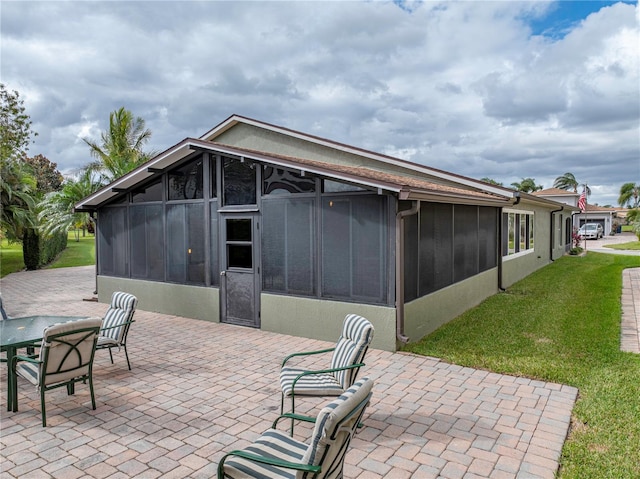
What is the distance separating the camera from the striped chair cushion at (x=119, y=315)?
20.2ft

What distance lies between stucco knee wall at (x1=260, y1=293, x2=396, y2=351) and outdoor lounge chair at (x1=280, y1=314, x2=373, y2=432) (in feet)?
7.85

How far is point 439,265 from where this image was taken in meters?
8.62

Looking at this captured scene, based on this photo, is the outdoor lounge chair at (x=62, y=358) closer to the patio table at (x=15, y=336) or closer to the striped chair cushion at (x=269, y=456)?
the patio table at (x=15, y=336)

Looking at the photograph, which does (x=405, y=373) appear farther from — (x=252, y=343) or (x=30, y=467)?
(x=30, y=467)

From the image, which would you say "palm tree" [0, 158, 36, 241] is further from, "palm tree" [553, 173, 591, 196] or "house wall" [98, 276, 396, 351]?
"palm tree" [553, 173, 591, 196]

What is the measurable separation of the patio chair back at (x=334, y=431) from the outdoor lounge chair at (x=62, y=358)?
10.4 ft

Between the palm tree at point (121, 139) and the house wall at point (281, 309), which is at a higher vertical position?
the palm tree at point (121, 139)

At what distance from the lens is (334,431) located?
8.16 feet

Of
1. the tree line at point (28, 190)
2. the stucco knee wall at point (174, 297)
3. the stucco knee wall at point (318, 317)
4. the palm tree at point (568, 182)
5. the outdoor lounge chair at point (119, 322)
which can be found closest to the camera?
the outdoor lounge chair at point (119, 322)

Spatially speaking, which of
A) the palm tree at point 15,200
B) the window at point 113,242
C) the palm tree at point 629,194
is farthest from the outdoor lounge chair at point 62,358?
the palm tree at point 629,194

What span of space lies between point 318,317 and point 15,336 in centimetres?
446

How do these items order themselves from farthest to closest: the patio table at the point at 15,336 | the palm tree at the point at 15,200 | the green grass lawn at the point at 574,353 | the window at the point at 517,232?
the palm tree at the point at 15,200 → the window at the point at 517,232 → the patio table at the point at 15,336 → the green grass lawn at the point at 574,353

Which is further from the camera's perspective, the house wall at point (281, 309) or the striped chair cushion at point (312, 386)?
the house wall at point (281, 309)

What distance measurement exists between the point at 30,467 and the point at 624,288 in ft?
48.8
